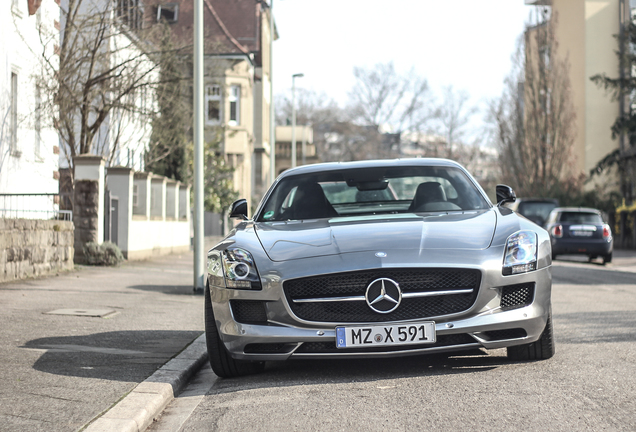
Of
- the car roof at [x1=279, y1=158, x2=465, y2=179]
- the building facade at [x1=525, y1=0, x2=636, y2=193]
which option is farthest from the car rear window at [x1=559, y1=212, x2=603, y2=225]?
the building facade at [x1=525, y1=0, x2=636, y2=193]

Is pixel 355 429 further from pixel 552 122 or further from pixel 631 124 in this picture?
pixel 552 122

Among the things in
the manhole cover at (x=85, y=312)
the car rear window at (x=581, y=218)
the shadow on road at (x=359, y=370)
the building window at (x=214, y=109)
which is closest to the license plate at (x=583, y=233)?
the car rear window at (x=581, y=218)

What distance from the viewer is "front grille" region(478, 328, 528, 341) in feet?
19.0

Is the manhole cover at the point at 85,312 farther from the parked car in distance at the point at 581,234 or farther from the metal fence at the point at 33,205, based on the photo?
the parked car in distance at the point at 581,234

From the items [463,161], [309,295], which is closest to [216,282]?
[309,295]

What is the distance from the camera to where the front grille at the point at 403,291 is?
18.8 ft

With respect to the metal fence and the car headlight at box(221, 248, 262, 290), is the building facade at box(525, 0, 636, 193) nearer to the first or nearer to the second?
the metal fence

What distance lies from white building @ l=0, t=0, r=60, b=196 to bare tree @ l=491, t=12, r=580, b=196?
34.5 m

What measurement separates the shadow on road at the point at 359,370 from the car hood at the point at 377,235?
86 cm

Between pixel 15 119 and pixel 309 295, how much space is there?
49.6 feet

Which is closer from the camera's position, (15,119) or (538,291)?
(538,291)

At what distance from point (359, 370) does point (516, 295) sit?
1.25 metres

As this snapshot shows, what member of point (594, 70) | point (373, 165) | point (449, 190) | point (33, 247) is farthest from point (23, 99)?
point (594, 70)

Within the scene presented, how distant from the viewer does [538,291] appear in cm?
595
